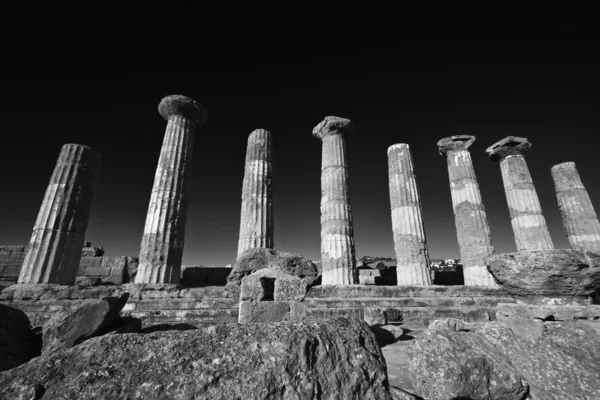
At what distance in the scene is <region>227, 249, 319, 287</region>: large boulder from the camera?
7.36m

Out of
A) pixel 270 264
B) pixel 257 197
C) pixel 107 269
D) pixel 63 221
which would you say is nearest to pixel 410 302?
pixel 270 264

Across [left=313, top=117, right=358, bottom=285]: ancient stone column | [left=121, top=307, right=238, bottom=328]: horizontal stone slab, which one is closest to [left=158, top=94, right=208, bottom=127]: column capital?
[left=313, top=117, right=358, bottom=285]: ancient stone column

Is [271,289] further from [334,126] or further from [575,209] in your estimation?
[575,209]

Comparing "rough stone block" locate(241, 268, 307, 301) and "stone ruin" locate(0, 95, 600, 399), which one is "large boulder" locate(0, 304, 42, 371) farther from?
"rough stone block" locate(241, 268, 307, 301)

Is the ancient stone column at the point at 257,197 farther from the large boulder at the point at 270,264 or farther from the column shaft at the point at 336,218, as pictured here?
the column shaft at the point at 336,218

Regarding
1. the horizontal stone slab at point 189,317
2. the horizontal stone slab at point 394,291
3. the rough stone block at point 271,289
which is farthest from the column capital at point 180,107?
the horizontal stone slab at point 394,291

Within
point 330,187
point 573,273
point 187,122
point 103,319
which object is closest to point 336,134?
point 330,187

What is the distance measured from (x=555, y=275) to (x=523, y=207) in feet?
29.5

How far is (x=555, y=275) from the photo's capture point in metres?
5.26

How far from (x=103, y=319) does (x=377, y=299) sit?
622 centimetres

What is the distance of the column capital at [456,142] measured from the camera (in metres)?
12.6

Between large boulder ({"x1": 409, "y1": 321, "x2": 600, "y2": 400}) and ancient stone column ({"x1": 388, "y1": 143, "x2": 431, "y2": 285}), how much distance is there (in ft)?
22.7

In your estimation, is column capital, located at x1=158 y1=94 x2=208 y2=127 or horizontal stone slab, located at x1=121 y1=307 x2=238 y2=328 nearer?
horizontal stone slab, located at x1=121 y1=307 x2=238 y2=328

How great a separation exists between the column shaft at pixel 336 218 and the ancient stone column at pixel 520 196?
26.1ft
